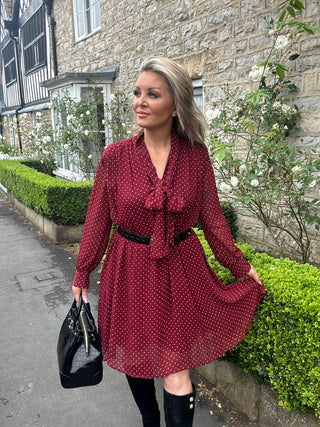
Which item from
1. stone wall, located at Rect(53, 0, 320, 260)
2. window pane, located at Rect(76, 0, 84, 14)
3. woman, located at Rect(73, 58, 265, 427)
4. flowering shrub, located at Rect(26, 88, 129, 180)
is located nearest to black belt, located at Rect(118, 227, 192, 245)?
woman, located at Rect(73, 58, 265, 427)

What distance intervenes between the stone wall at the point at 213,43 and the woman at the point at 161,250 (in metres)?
2.32

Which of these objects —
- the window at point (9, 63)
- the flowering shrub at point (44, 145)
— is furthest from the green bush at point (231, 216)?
the window at point (9, 63)

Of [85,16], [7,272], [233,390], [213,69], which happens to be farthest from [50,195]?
[85,16]

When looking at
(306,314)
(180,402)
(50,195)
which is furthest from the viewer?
(50,195)

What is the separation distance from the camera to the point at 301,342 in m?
2.04

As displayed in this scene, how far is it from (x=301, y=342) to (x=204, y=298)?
0.58 metres

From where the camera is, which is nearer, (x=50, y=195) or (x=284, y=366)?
(x=284, y=366)

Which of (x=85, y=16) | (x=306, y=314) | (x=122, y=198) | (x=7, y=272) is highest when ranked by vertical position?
(x=85, y=16)

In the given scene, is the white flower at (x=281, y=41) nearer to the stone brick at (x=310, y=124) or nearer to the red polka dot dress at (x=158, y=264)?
the stone brick at (x=310, y=124)

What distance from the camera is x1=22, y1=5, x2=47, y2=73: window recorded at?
13.5 m

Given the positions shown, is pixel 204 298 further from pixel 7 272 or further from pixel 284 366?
pixel 7 272

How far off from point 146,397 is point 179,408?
34 centimetres

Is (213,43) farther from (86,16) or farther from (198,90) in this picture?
(86,16)

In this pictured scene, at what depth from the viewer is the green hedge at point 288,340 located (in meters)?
2.00
